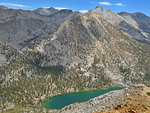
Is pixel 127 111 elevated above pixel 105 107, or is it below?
above

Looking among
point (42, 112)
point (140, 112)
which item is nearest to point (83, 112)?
point (140, 112)

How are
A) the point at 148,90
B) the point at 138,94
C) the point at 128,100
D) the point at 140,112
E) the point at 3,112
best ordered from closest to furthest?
the point at 140,112, the point at 128,100, the point at 138,94, the point at 148,90, the point at 3,112

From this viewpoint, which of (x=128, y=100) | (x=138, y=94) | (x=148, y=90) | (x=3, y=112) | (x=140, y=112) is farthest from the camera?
(x=3, y=112)

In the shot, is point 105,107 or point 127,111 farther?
point 105,107

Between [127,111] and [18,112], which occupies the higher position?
[127,111]

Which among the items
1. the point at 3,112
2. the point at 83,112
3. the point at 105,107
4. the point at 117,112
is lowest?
the point at 3,112

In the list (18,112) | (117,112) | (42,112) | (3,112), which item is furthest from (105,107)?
(3,112)

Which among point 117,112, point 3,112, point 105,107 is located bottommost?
point 3,112

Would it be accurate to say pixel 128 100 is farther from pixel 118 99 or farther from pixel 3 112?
pixel 3 112

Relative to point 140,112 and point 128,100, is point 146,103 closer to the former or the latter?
point 128,100
